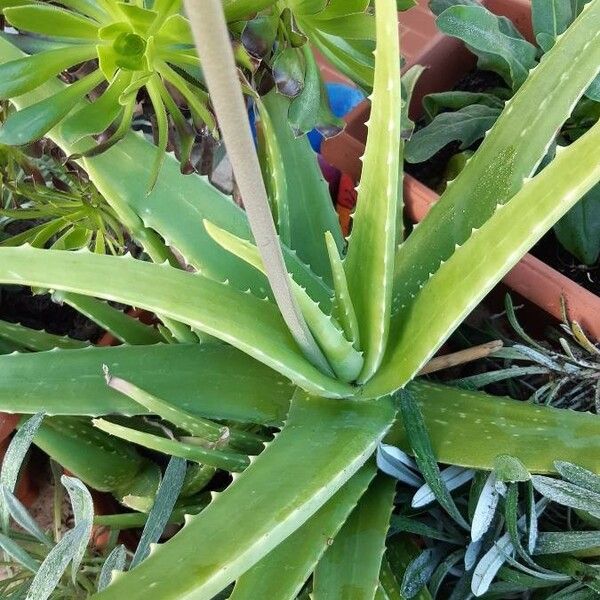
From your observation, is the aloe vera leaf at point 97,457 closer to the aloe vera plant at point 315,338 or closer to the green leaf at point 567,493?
the aloe vera plant at point 315,338

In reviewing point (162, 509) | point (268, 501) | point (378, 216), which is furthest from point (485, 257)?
point (162, 509)

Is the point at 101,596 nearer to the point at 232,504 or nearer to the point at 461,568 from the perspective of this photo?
the point at 232,504

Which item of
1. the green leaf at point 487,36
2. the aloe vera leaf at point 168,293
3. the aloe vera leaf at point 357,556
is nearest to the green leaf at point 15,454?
the aloe vera leaf at point 168,293

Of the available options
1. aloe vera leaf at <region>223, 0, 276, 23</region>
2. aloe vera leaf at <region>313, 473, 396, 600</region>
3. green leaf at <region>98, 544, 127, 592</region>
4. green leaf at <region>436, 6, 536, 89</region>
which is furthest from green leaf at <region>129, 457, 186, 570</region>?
green leaf at <region>436, 6, 536, 89</region>

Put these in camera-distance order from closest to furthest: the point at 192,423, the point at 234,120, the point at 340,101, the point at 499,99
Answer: the point at 234,120 < the point at 192,423 < the point at 499,99 < the point at 340,101

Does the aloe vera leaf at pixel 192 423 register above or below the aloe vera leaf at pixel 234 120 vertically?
below

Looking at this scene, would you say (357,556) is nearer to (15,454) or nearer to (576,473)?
(576,473)

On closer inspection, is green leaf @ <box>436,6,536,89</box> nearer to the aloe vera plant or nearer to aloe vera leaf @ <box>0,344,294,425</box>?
the aloe vera plant
